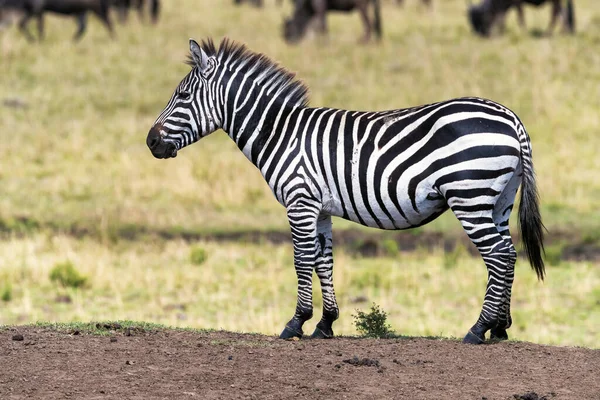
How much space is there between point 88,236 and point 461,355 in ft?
30.7

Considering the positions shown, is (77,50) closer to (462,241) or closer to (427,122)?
(462,241)

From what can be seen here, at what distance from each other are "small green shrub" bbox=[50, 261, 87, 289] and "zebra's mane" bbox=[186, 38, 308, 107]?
552 cm

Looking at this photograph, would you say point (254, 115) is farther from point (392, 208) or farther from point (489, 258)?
point (489, 258)

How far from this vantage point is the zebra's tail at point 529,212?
25.4 feet

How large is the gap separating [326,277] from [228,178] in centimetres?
1046

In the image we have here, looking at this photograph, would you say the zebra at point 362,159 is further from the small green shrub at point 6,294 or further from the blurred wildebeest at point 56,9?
the blurred wildebeest at point 56,9

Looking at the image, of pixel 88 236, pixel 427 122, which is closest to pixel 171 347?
pixel 427 122

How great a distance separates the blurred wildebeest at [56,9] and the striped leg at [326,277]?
22.2m

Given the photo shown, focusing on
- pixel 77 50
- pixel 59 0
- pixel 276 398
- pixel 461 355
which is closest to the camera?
pixel 276 398

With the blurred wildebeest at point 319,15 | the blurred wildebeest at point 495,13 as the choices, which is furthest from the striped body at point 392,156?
the blurred wildebeest at point 495,13

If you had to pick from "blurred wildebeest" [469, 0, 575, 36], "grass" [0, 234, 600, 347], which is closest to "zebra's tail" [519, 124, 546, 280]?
"grass" [0, 234, 600, 347]

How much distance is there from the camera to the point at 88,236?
1582cm

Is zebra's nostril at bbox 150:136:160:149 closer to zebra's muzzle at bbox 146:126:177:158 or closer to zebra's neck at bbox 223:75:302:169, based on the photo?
zebra's muzzle at bbox 146:126:177:158

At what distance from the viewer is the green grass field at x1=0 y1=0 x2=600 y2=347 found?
1265 cm
